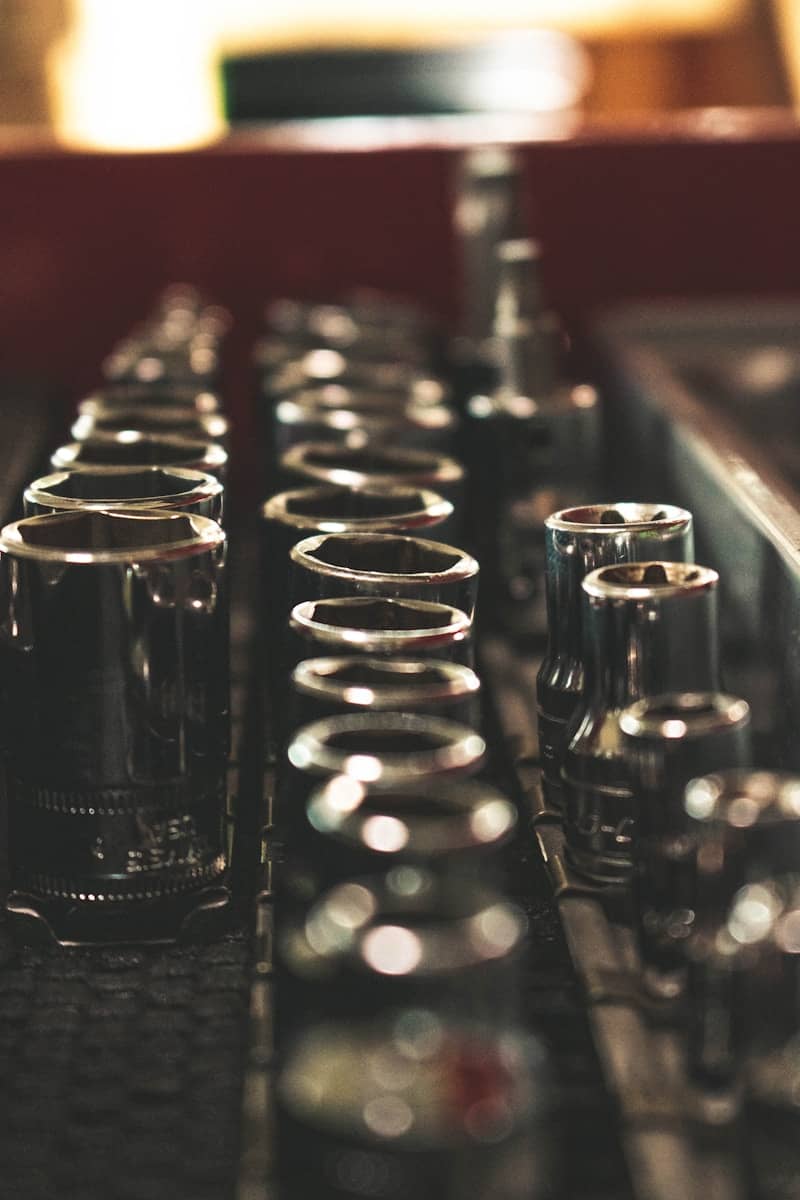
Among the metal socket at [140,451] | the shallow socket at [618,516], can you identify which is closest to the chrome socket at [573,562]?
the shallow socket at [618,516]

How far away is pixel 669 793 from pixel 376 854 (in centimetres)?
12

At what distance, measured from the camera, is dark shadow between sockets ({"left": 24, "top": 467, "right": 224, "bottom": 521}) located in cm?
66

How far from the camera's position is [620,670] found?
545 millimetres

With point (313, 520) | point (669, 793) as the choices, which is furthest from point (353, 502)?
point (669, 793)

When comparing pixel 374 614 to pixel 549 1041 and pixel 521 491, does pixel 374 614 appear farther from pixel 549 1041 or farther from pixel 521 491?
pixel 521 491

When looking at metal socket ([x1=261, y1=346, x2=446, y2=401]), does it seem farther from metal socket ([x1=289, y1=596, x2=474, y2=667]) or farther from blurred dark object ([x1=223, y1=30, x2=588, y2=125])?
blurred dark object ([x1=223, y1=30, x2=588, y2=125])

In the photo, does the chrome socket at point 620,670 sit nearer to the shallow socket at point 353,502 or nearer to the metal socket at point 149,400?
the shallow socket at point 353,502

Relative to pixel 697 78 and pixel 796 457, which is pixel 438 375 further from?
pixel 697 78

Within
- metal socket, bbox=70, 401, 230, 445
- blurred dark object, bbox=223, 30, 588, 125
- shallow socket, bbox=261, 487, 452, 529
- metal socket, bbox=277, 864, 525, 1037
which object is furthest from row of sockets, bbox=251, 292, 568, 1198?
blurred dark object, bbox=223, 30, 588, 125

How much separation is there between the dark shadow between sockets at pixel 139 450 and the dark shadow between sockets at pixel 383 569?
16cm

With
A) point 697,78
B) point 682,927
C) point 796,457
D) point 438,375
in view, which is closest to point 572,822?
point 682,927

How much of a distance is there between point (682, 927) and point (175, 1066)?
160 millimetres

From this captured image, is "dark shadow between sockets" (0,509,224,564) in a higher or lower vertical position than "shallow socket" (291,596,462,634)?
higher

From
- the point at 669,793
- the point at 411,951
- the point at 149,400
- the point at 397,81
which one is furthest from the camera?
the point at 397,81
